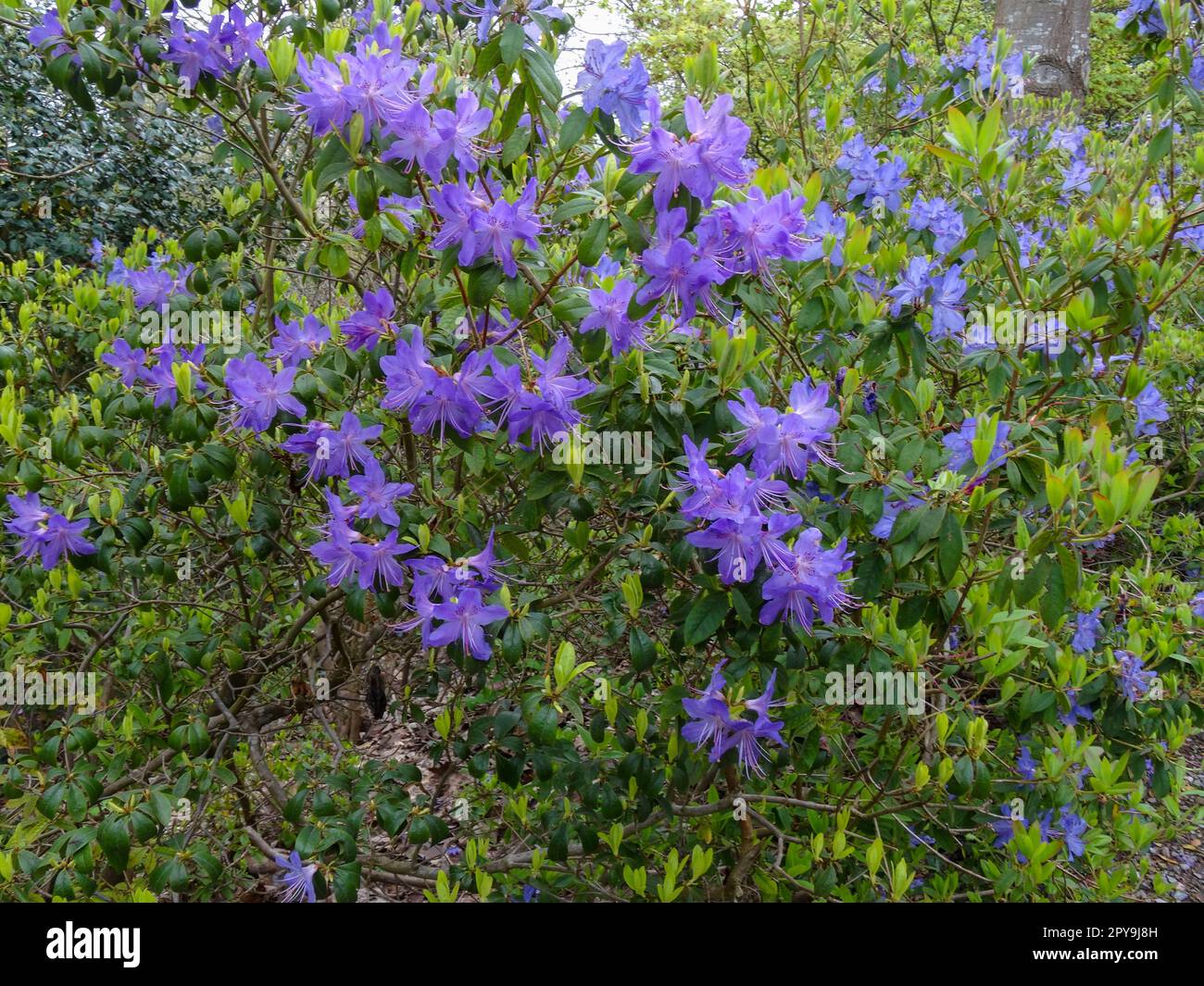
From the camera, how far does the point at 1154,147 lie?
2137 millimetres

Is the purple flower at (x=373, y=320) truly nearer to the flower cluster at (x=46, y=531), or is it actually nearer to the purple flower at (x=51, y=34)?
the flower cluster at (x=46, y=531)

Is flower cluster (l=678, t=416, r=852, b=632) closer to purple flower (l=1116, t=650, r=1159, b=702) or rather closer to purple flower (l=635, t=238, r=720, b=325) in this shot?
purple flower (l=635, t=238, r=720, b=325)

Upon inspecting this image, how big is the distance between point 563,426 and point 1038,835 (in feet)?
4.55

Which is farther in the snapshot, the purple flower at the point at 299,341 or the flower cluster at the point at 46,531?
the purple flower at the point at 299,341

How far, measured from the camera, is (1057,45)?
15.4ft

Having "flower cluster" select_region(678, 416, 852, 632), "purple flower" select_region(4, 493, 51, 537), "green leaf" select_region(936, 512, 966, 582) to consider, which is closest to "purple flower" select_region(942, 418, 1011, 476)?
"green leaf" select_region(936, 512, 966, 582)

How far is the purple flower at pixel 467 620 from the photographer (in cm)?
171

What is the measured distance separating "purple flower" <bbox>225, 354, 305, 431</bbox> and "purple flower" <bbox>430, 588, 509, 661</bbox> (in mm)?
600

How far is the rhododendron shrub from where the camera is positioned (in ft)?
5.42

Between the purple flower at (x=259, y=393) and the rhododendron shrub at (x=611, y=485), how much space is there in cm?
1

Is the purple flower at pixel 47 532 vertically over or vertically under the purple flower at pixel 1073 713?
over

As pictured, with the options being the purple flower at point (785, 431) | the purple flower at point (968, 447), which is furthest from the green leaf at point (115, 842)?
the purple flower at point (968, 447)

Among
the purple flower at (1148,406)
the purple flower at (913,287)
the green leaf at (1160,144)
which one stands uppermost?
the green leaf at (1160,144)
